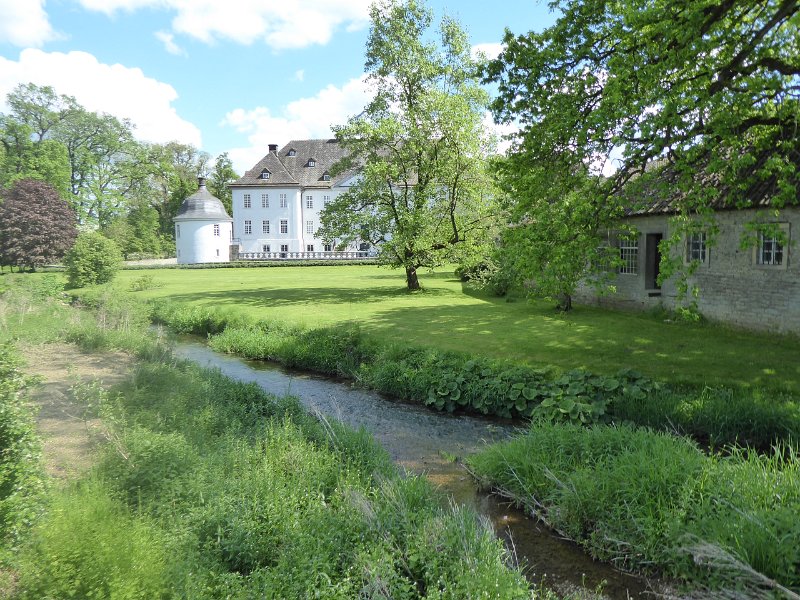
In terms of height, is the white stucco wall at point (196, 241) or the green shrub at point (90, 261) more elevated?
the white stucco wall at point (196, 241)

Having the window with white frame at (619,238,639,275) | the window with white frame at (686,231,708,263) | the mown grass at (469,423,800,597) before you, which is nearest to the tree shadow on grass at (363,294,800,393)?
the window with white frame at (619,238,639,275)

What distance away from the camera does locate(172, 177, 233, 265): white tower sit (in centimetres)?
5781

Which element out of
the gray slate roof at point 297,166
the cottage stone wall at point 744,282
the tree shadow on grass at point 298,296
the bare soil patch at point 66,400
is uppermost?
the gray slate roof at point 297,166

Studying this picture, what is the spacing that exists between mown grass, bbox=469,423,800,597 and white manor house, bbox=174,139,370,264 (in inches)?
2094

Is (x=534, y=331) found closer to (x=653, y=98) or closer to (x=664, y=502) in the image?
(x=653, y=98)

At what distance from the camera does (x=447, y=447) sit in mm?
8938

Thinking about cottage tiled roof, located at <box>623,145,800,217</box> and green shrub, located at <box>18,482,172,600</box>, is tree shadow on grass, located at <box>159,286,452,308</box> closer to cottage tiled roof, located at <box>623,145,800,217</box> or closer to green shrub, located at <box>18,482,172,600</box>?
cottage tiled roof, located at <box>623,145,800,217</box>

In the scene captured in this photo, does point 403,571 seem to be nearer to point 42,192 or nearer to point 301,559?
point 301,559

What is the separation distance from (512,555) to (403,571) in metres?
1.35

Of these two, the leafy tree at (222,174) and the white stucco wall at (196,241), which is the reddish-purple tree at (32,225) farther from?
the leafy tree at (222,174)

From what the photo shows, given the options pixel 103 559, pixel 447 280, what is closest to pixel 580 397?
pixel 103 559

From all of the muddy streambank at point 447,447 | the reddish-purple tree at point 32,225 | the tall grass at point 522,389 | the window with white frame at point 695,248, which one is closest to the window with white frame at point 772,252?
the window with white frame at point 695,248

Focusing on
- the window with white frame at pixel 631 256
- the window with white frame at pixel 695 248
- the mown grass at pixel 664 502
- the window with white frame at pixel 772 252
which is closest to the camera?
the mown grass at pixel 664 502

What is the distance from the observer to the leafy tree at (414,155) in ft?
80.3
